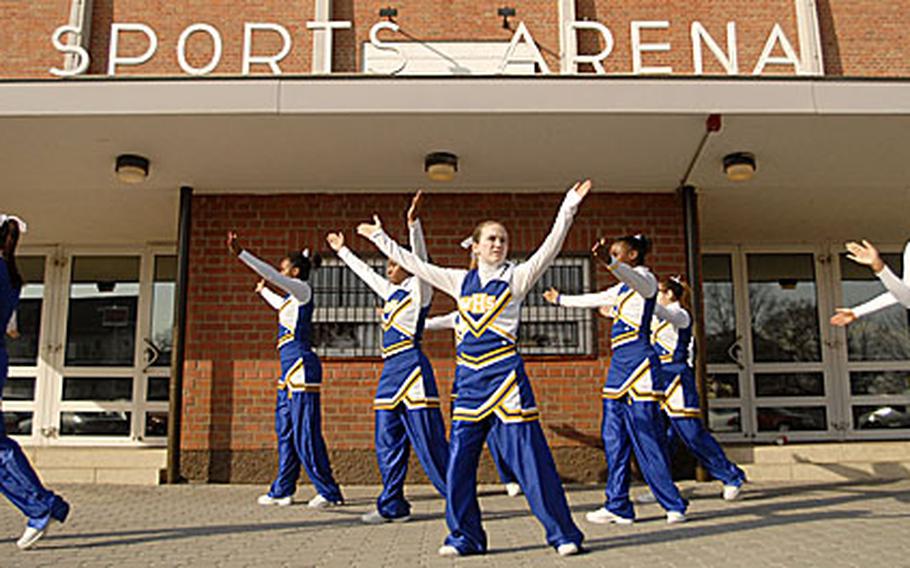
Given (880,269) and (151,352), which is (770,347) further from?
(151,352)

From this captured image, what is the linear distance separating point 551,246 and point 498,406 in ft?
2.82

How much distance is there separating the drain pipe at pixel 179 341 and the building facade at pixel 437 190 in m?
0.06

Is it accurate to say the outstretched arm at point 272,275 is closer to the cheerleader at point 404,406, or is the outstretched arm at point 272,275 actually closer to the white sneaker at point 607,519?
the cheerleader at point 404,406

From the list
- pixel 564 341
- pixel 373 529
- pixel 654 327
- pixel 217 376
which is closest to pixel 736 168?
pixel 654 327

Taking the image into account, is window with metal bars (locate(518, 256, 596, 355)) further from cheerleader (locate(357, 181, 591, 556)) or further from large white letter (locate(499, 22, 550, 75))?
cheerleader (locate(357, 181, 591, 556))

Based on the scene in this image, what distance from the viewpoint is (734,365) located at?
32.9 ft

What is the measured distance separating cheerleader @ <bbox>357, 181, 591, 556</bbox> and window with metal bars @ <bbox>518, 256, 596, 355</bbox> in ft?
12.2

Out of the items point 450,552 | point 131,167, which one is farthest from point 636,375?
point 131,167

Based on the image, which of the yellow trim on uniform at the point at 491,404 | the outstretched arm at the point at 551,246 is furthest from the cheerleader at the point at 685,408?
the yellow trim on uniform at the point at 491,404

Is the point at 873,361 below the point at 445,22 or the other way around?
below

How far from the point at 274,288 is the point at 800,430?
22.4 feet

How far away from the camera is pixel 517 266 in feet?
13.8

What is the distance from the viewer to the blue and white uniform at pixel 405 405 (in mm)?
5234

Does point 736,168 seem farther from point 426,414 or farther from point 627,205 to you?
point 426,414
